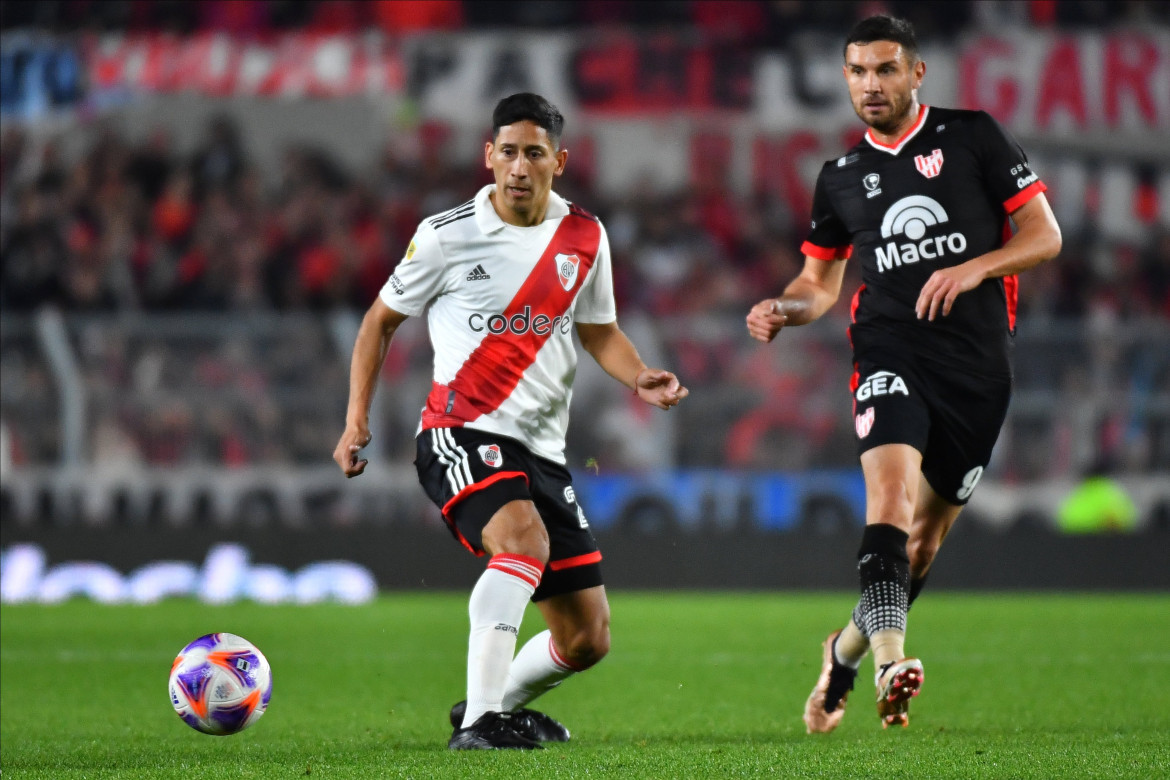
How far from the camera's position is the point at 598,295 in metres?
5.82

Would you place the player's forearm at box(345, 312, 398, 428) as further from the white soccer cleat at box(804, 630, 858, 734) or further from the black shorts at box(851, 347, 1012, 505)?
the white soccer cleat at box(804, 630, 858, 734)

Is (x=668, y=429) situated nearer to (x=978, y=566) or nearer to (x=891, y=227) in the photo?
(x=978, y=566)

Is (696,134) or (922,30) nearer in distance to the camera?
(922,30)

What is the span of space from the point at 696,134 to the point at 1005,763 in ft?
48.9

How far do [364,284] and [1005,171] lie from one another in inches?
407

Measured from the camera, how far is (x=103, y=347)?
12.7 meters

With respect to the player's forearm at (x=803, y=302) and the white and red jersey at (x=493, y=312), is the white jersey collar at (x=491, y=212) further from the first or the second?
the player's forearm at (x=803, y=302)

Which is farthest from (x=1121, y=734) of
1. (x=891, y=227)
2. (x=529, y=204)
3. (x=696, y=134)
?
(x=696, y=134)

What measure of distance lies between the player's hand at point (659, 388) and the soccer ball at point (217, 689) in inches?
61.8

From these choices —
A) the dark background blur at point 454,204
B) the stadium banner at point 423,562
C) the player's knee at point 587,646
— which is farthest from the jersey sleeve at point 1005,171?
the stadium banner at point 423,562

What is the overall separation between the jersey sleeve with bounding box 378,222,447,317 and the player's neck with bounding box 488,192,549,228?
250 millimetres

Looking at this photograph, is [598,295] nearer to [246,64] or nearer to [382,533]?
[382,533]

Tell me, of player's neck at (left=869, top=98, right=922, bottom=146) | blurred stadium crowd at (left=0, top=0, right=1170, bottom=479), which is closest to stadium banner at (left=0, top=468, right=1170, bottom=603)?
blurred stadium crowd at (left=0, top=0, right=1170, bottom=479)

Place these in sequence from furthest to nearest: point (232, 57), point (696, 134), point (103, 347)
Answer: point (696, 134)
point (232, 57)
point (103, 347)
